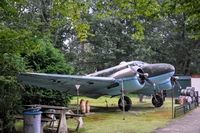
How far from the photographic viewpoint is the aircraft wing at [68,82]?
8937mm

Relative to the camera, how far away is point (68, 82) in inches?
420

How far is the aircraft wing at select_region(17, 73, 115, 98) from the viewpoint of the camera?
8.94 meters

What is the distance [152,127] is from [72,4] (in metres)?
4.83

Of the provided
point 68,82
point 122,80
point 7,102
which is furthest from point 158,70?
point 7,102

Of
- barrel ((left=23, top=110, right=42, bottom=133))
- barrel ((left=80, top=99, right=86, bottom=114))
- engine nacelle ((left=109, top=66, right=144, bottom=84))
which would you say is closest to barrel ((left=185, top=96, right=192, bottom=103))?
engine nacelle ((left=109, top=66, right=144, bottom=84))

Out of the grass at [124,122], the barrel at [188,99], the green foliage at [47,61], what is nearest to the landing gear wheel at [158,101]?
the barrel at [188,99]

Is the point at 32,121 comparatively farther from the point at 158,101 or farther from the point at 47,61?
the point at 158,101

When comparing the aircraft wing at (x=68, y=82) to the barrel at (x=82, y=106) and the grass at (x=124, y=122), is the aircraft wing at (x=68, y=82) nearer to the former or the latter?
the barrel at (x=82, y=106)

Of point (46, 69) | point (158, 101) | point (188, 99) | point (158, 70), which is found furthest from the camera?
point (188, 99)

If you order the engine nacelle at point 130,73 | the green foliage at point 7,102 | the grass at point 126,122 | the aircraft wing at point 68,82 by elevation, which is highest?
the engine nacelle at point 130,73

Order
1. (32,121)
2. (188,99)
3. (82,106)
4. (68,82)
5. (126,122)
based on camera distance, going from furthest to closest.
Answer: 1. (188,99)
2. (68,82)
3. (82,106)
4. (126,122)
5. (32,121)

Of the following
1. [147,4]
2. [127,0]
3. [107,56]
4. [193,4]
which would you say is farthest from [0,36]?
[107,56]

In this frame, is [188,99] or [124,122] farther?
[188,99]

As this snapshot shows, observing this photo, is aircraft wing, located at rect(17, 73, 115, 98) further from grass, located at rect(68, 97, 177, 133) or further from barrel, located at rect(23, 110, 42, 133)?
barrel, located at rect(23, 110, 42, 133)
